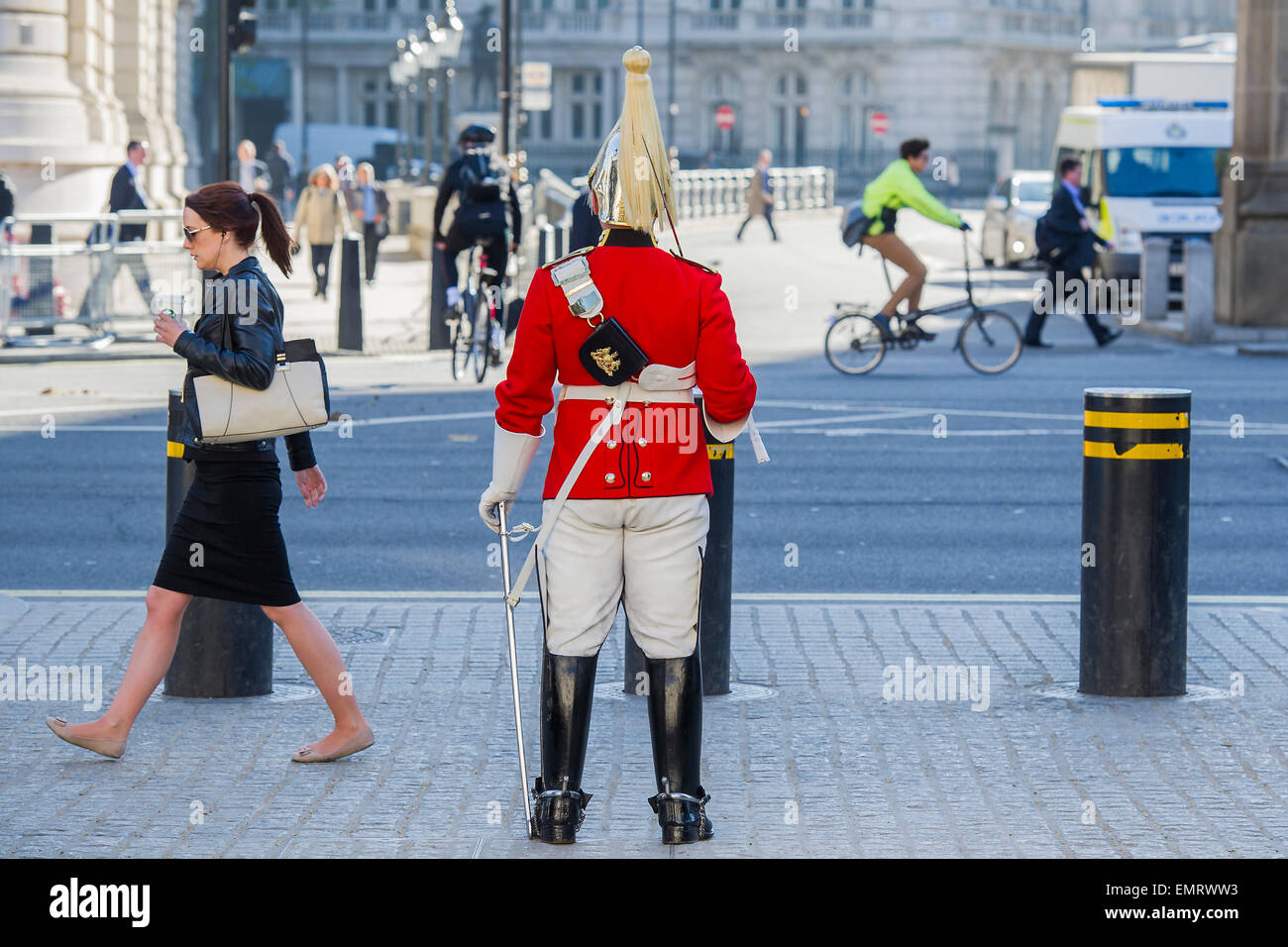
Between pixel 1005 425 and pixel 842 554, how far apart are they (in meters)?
5.14

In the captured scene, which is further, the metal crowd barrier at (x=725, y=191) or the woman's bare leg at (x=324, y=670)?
the metal crowd barrier at (x=725, y=191)

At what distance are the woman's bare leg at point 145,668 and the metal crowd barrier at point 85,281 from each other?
1291cm

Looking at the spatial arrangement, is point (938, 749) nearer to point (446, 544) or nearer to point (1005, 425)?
point (446, 544)

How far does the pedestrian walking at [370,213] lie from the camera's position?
1142 inches

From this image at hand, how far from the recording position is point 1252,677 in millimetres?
7047

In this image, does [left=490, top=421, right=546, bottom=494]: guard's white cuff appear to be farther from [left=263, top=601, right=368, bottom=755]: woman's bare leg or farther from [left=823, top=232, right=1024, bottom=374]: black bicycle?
[left=823, top=232, right=1024, bottom=374]: black bicycle

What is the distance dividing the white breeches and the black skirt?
118 centimetres

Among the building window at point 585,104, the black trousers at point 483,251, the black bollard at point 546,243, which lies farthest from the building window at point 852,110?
the black trousers at point 483,251

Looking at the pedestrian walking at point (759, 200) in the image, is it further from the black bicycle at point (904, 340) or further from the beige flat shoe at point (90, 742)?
the beige flat shoe at point (90, 742)

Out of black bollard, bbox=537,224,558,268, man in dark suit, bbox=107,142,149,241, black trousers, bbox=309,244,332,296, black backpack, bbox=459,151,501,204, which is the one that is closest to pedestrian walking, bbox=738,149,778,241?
black trousers, bbox=309,244,332,296

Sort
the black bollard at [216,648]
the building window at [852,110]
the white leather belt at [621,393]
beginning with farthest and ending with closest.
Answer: the building window at [852,110], the black bollard at [216,648], the white leather belt at [621,393]

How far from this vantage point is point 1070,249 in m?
21.6

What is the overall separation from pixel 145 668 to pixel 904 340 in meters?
12.7
